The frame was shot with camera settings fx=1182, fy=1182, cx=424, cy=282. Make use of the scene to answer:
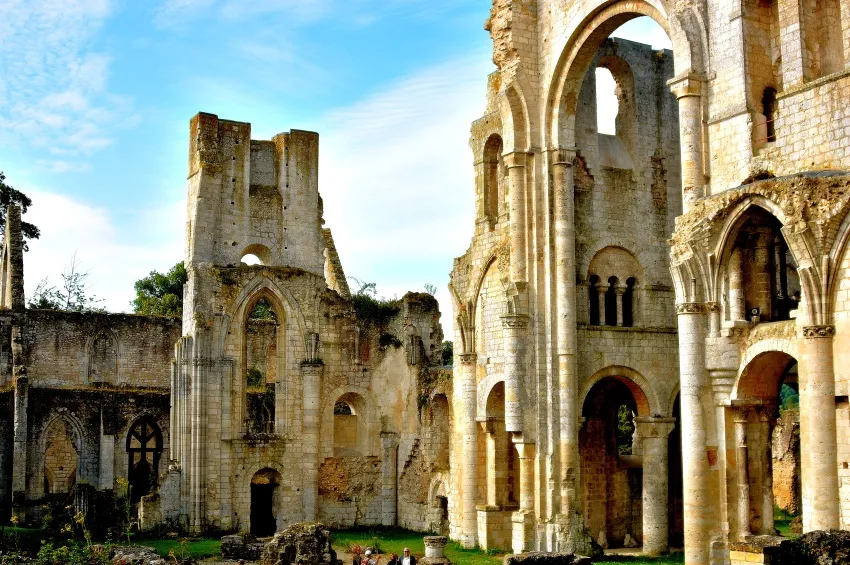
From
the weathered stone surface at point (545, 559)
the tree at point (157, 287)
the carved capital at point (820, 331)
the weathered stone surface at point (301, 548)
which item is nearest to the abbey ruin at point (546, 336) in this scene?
the carved capital at point (820, 331)

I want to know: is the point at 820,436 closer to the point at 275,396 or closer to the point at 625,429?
the point at 275,396

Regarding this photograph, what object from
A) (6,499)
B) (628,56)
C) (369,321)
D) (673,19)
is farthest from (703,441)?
(6,499)

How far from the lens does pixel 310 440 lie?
30.0 metres

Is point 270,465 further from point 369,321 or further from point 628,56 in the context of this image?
point 628,56

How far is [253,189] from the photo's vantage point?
31000 millimetres

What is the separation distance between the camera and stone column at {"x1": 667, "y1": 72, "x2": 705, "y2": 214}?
19734 millimetres

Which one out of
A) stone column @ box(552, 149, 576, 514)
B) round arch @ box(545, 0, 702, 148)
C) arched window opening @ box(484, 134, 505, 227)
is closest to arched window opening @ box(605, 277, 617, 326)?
stone column @ box(552, 149, 576, 514)

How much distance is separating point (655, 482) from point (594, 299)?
418 cm

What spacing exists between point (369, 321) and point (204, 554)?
334 inches

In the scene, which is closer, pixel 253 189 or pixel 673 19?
pixel 673 19

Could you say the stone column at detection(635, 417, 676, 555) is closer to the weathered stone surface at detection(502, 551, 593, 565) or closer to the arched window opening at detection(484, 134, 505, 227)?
the arched window opening at detection(484, 134, 505, 227)

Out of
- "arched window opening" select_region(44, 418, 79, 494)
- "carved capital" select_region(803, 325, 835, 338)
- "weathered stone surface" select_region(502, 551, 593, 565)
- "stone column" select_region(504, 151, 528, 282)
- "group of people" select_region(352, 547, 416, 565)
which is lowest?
"group of people" select_region(352, 547, 416, 565)

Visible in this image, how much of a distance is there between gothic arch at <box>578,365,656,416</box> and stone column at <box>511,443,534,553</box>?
1627 mm

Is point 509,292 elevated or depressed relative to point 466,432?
elevated
